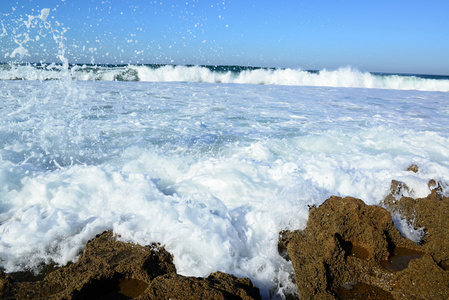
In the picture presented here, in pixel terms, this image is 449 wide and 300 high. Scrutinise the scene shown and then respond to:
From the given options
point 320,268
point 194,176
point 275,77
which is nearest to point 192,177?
point 194,176

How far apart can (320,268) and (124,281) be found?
4.08ft

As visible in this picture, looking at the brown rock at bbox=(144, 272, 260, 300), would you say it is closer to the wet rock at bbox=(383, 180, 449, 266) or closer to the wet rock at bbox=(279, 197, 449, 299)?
the wet rock at bbox=(279, 197, 449, 299)

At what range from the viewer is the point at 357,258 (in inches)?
84.4

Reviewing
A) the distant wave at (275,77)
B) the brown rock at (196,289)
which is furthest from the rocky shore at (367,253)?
the distant wave at (275,77)

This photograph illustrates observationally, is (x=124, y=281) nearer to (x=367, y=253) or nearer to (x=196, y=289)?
(x=196, y=289)

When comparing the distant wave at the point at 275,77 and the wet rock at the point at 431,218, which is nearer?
the wet rock at the point at 431,218

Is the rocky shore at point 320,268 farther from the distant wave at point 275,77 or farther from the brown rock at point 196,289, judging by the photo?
the distant wave at point 275,77

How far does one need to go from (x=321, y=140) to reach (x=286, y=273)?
367cm

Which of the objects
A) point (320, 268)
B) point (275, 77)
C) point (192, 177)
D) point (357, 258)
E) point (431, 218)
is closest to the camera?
point (320, 268)

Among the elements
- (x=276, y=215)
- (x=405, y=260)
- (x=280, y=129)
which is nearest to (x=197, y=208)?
(x=276, y=215)

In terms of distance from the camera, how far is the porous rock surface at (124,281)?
1564 millimetres

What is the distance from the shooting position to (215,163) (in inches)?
165

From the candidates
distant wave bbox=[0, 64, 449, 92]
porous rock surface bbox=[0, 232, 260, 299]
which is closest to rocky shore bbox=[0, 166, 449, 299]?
porous rock surface bbox=[0, 232, 260, 299]

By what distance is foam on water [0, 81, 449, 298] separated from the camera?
2.42 metres
